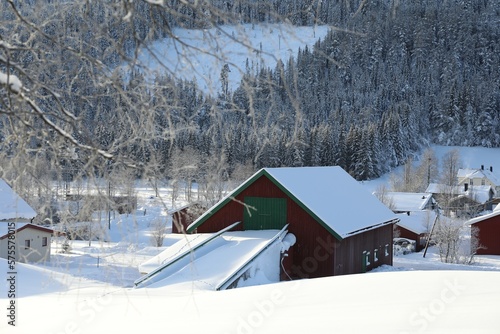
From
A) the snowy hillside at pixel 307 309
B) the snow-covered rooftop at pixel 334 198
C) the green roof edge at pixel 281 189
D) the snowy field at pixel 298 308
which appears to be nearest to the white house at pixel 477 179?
the snow-covered rooftop at pixel 334 198

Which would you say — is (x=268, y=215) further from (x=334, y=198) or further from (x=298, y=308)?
(x=298, y=308)

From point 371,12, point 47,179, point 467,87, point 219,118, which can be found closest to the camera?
point 219,118

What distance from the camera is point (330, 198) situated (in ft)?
69.9

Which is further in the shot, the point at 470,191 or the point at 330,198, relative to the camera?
the point at 470,191

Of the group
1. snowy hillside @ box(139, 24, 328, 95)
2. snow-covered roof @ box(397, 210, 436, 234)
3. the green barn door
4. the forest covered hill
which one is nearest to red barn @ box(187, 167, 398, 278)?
the green barn door

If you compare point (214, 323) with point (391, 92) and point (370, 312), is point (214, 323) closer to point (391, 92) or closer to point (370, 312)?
point (370, 312)

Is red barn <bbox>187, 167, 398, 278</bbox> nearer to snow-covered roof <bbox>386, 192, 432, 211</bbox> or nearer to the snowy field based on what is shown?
the snowy field

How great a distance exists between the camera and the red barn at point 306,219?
19.0 meters

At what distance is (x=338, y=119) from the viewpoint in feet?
341

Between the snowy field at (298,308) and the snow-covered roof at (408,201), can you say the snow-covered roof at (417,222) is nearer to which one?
the snow-covered roof at (408,201)

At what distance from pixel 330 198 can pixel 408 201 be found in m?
33.7

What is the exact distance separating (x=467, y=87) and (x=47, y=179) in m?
117

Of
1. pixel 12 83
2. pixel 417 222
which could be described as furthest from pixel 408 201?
pixel 12 83

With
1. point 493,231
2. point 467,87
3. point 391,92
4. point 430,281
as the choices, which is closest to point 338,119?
point 391,92
